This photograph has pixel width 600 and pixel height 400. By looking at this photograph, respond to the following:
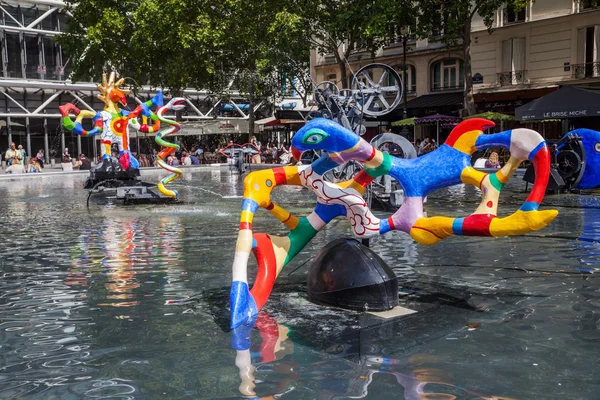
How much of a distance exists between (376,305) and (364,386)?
5.89 feet

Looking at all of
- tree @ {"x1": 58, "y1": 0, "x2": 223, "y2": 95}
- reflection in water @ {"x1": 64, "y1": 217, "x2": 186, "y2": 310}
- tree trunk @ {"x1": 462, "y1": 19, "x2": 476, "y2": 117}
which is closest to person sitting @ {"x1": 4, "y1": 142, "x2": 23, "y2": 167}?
tree @ {"x1": 58, "y1": 0, "x2": 223, "y2": 95}

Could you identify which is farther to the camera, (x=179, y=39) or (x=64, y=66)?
(x=64, y=66)

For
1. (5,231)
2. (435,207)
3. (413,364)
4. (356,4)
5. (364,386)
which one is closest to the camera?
(364,386)

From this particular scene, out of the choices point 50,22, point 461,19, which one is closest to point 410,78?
point 461,19

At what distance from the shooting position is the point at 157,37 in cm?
4025

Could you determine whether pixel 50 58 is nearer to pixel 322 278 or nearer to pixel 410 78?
pixel 410 78

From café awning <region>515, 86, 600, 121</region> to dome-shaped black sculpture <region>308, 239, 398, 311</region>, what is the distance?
17099 mm

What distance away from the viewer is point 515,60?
36.1 m

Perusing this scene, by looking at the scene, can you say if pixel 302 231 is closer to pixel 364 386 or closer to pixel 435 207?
pixel 364 386

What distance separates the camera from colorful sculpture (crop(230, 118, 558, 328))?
19.6ft

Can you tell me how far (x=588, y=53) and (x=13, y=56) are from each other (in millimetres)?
38792

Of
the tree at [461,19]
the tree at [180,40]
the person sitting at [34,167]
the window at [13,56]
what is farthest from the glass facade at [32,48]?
the tree at [461,19]

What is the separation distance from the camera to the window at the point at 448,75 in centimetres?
4088

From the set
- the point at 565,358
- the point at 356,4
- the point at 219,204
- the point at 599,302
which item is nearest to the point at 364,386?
the point at 565,358
